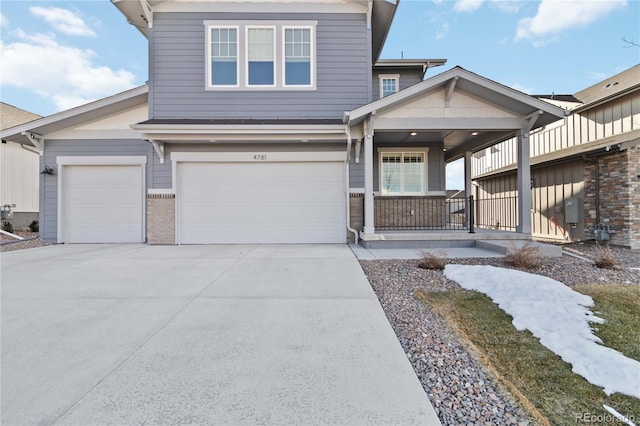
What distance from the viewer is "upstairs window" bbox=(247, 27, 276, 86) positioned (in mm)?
9211

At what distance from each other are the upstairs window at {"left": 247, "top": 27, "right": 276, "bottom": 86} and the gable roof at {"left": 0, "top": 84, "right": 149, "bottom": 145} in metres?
3.27

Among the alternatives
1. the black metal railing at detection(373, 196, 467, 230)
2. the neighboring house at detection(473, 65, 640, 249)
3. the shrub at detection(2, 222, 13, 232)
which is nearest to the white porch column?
the black metal railing at detection(373, 196, 467, 230)

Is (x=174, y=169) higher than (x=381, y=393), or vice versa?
(x=174, y=169)

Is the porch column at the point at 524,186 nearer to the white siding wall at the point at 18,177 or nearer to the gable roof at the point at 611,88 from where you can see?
the gable roof at the point at 611,88

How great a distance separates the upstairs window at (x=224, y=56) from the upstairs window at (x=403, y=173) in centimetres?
536

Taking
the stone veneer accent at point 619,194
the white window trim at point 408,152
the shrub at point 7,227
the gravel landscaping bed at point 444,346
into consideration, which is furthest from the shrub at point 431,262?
the shrub at point 7,227

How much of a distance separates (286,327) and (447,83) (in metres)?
7.02

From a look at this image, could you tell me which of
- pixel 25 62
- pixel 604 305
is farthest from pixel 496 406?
pixel 25 62

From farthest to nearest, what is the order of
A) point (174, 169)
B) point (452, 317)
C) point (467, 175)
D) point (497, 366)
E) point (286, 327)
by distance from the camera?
point (467, 175) < point (174, 169) < point (452, 317) < point (286, 327) < point (497, 366)

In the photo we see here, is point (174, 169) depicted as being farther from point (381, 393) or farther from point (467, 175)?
point (467, 175)

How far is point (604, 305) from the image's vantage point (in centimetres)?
378

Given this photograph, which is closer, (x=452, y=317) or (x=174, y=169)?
(x=452, y=317)

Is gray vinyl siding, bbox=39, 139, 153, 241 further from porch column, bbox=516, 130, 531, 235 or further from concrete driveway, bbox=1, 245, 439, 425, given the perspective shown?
porch column, bbox=516, 130, 531, 235

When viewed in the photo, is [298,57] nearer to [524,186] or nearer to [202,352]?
[524,186]
